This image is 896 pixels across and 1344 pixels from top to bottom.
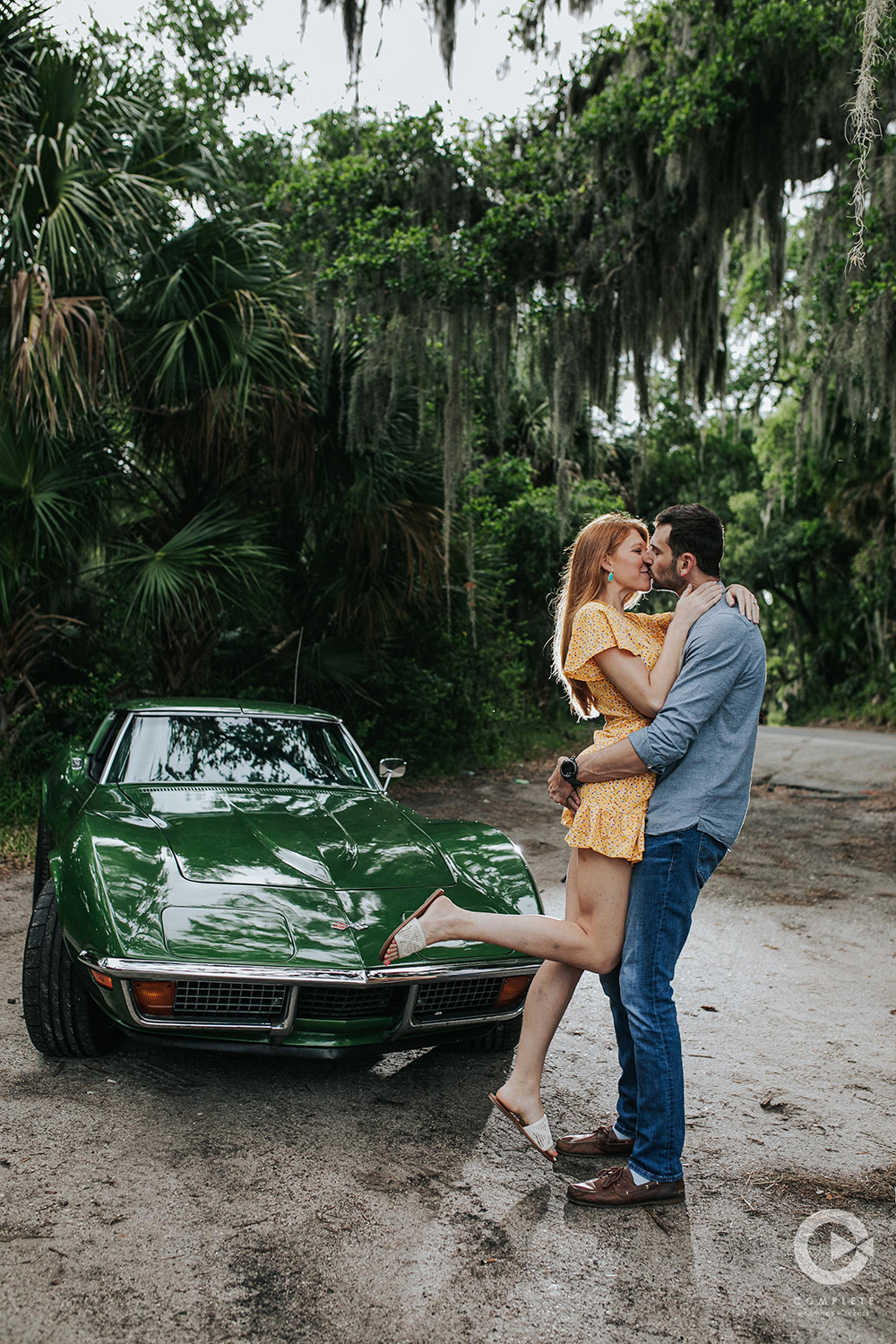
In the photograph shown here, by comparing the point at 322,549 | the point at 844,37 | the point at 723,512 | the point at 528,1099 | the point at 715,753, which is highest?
the point at 844,37

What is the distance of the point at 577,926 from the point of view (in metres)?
2.87

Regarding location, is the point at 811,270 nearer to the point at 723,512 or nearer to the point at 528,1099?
the point at 528,1099

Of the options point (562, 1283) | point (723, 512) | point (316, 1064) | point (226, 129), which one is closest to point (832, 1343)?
point (562, 1283)

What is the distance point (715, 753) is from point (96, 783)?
2.76m

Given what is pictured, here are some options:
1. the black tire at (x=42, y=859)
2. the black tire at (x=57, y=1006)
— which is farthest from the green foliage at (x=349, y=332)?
the black tire at (x=57, y=1006)

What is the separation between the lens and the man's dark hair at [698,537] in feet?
9.46

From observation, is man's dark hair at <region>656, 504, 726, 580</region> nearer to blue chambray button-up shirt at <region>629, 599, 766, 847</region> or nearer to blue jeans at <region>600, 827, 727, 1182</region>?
blue chambray button-up shirt at <region>629, 599, 766, 847</region>

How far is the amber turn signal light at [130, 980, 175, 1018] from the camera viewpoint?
2.96 m

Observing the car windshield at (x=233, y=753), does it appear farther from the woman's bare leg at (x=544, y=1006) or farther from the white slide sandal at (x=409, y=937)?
the woman's bare leg at (x=544, y=1006)

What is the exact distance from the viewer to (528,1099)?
288 centimetres

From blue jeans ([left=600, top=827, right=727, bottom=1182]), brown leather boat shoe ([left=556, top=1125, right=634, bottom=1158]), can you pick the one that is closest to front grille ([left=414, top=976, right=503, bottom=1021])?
brown leather boat shoe ([left=556, top=1125, right=634, bottom=1158])

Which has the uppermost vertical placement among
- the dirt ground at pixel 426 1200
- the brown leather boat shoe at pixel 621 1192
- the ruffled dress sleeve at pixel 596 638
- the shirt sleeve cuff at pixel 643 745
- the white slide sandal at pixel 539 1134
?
the ruffled dress sleeve at pixel 596 638

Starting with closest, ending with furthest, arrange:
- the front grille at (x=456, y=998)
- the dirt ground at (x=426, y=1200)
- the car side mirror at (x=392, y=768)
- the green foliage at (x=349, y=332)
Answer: the dirt ground at (x=426, y=1200) → the front grille at (x=456, y=998) → the car side mirror at (x=392, y=768) → the green foliage at (x=349, y=332)

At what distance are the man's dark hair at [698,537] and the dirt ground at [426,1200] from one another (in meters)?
1.76
